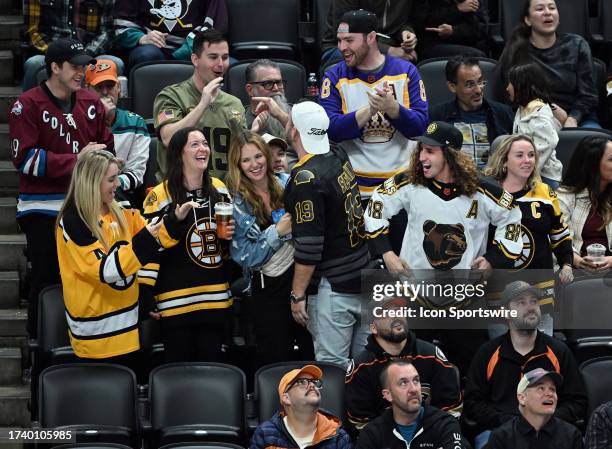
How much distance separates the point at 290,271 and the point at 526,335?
4.24 ft

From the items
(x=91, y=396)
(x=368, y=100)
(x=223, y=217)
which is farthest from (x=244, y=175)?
(x=91, y=396)

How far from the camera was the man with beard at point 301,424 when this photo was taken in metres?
6.72

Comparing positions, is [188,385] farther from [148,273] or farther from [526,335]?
[526,335]

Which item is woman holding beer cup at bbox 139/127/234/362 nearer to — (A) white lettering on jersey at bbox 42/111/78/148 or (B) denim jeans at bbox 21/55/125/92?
(A) white lettering on jersey at bbox 42/111/78/148

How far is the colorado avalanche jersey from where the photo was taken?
768cm

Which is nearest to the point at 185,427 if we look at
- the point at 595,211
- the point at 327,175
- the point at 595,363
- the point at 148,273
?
the point at 148,273

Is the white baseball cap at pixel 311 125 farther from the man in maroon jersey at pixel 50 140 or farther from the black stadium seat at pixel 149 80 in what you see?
the black stadium seat at pixel 149 80

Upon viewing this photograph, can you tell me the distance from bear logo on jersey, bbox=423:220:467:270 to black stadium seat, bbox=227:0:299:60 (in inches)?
119

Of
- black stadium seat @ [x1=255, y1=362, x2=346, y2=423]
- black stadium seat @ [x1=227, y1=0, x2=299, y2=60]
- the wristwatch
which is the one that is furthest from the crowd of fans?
black stadium seat @ [x1=227, y1=0, x2=299, y2=60]

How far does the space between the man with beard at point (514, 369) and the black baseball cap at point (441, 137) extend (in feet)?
3.10

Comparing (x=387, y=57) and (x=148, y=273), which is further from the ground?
(x=387, y=57)

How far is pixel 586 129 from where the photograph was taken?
29.6 ft

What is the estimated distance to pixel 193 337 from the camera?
748cm

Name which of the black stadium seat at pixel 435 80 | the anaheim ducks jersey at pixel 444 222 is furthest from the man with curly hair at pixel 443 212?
the black stadium seat at pixel 435 80
